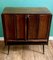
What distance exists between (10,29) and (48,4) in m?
0.92

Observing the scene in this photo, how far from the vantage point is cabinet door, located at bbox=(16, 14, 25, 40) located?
188 centimetres

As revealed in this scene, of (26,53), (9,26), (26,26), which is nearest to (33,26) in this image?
(26,26)

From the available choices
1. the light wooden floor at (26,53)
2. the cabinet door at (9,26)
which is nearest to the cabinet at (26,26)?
the cabinet door at (9,26)

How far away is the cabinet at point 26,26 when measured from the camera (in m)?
1.87

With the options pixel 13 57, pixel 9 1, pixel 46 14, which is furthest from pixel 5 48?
pixel 46 14

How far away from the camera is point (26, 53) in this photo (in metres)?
2.21

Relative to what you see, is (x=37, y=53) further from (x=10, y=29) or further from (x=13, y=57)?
(x=10, y=29)

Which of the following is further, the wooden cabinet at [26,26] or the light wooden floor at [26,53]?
the light wooden floor at [26,53]

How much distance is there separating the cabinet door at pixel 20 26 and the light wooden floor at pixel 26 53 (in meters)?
0.33

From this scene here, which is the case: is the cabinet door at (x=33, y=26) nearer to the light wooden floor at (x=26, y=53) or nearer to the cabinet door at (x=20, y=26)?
the cabinet door at (x=20, y=26)

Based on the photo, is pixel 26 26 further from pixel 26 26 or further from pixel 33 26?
pixel 33 26

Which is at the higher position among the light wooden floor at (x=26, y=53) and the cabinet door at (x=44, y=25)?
the cabinet door at (x=44, y=25)

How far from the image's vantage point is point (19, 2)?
2.30 m

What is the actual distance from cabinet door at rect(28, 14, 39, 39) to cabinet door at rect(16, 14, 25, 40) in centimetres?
10
